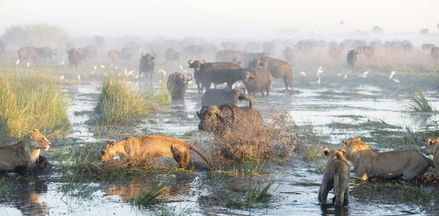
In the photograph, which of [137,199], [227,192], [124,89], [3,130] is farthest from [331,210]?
[124,89]

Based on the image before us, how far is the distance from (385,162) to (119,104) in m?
8.67

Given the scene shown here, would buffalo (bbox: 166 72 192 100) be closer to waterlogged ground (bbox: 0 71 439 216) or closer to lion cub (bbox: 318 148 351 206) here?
waterlogged ground (bbox: 0 71 439 216)

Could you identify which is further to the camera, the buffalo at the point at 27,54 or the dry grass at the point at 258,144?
the buffalo at the point at 27,54

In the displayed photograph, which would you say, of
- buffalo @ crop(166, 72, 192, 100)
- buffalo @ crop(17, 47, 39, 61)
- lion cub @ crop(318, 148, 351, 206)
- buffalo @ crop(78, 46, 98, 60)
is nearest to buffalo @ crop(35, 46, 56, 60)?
buffalo @ crop(17, 47, 39, 61)

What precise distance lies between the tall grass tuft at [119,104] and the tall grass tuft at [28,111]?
1.03 m

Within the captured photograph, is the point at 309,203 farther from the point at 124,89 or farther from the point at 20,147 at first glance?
the point at 124,89

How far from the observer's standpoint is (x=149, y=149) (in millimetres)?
11172

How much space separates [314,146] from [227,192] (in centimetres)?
395

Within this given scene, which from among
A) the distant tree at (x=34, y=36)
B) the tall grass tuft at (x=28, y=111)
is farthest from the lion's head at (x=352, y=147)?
the distant tree at (x=34, y=36)

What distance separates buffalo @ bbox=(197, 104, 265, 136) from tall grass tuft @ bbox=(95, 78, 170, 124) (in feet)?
13.1

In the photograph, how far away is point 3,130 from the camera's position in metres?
14.1

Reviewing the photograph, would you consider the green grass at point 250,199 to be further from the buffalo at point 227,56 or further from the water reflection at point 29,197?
the buffalo at point 227,56

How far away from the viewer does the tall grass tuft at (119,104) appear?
17.1m

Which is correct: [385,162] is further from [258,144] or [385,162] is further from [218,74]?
[218,74]
